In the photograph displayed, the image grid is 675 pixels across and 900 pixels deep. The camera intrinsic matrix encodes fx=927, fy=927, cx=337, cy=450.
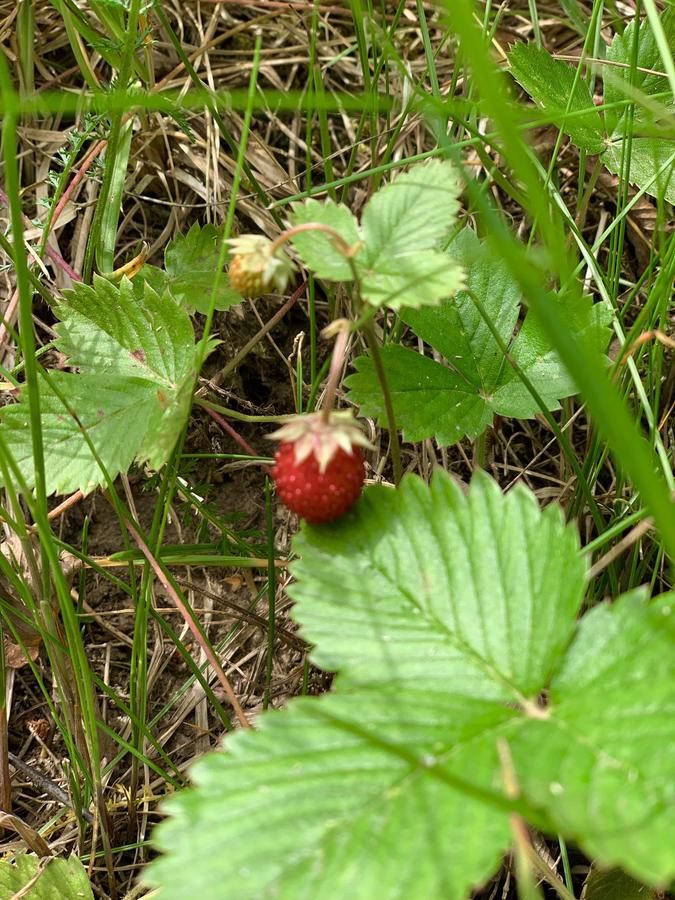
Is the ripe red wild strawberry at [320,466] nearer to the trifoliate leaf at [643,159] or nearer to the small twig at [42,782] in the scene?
the small twig at [42,782]

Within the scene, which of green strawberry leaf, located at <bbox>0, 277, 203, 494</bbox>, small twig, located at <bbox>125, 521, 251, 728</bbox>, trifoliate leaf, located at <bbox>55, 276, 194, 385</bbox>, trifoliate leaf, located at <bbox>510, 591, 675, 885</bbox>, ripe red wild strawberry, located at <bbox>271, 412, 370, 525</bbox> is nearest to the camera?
trifoliate leaf, located at <bbox>510, 591, 675, 885</bbox>

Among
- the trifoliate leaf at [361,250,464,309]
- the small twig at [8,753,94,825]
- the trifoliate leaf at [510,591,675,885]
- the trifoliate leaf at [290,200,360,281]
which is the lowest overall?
Result: the small twig at [8,753,94,825]

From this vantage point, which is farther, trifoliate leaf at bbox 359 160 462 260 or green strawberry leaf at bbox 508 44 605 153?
green strawberry leaf at bbox 508 44 605 153

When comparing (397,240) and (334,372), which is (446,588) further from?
(397,240)

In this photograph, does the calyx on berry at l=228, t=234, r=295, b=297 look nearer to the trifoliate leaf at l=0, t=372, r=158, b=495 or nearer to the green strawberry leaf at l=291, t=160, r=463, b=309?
the green strawberry leaf at l=291, t=160, r=463, b=309

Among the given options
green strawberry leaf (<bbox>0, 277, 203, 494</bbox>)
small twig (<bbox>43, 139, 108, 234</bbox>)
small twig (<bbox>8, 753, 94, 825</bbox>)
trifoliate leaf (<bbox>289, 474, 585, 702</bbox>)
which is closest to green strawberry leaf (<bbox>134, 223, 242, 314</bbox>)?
green strawberry leaf (<bbox>0, 277, 203, 494</bbox>)

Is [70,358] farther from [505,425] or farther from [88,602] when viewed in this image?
[505,425]
